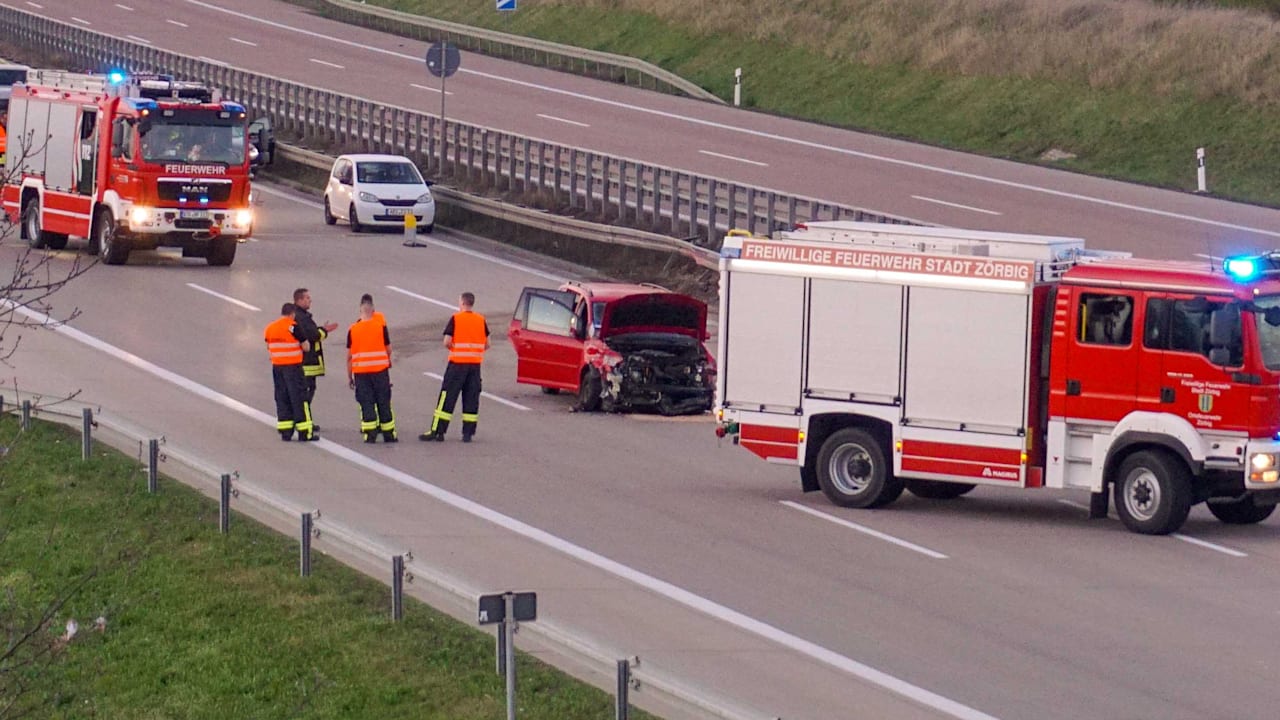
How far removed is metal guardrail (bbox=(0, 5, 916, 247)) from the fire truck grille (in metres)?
7.41

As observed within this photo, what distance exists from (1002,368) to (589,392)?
7.71m

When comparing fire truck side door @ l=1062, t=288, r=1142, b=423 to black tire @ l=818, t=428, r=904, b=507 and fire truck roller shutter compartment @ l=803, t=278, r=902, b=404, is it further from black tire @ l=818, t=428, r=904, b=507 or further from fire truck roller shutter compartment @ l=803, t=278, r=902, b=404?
black tire @ l=818, t=428, r=904, b=507

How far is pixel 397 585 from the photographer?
14.6 metres

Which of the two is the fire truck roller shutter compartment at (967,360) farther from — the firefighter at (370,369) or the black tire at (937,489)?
the firefighter at (370,369)

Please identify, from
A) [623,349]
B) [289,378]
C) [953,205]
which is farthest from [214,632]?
[953,205]

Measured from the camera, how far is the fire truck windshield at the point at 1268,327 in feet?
60.4

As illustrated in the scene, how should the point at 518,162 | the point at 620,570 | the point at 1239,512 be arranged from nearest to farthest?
the point at 620,570, the point at 1239,512, the point at 518,162

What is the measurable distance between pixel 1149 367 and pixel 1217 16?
35.7m

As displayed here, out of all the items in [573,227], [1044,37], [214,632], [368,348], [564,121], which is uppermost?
[1044,37]

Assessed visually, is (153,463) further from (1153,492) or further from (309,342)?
(1153,492)

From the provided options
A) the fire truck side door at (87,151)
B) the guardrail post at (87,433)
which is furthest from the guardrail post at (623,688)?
the fire truck side door at (87,151)

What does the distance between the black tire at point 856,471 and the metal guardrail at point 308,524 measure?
513 cm

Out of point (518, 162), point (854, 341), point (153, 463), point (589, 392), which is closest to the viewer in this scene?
point (153, 463)

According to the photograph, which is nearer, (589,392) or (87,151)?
(589,392)
